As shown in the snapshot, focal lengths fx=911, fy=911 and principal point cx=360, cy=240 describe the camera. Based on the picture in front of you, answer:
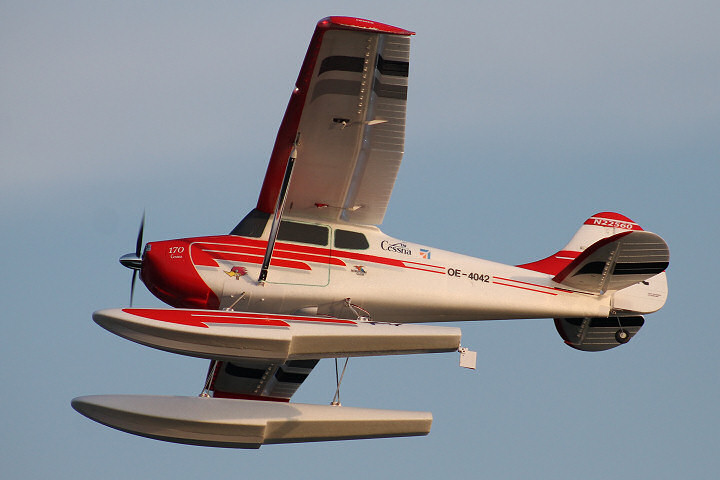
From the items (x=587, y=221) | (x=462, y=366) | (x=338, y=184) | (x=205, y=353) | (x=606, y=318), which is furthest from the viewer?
(x=587, y=221)

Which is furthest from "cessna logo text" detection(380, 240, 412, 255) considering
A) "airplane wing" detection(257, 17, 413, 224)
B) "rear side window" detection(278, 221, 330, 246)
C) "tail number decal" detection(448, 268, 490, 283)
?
"rear side window" detection(278, 221, 330, 246)

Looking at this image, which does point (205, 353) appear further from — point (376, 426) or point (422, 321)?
point (422, 321)

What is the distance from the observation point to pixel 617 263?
13.4 m

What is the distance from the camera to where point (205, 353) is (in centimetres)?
1079

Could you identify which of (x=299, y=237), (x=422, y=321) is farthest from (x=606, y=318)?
(x=299, y=237)

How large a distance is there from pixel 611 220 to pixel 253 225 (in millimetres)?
6579

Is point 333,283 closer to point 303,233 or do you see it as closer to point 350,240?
point 350,240

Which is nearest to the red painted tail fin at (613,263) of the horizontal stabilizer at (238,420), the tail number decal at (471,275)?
the tail number decal at (471,275)

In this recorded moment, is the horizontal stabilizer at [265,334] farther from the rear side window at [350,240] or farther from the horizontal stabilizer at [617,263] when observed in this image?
the horizontal stabilizer at [617,263]

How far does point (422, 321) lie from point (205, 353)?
144 inches

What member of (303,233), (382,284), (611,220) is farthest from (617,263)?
(303,233)

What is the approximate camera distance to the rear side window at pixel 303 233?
507 inches

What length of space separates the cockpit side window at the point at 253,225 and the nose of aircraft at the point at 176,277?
0.79 m

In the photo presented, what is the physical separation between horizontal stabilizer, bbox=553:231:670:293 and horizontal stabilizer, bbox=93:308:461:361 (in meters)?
3.15
